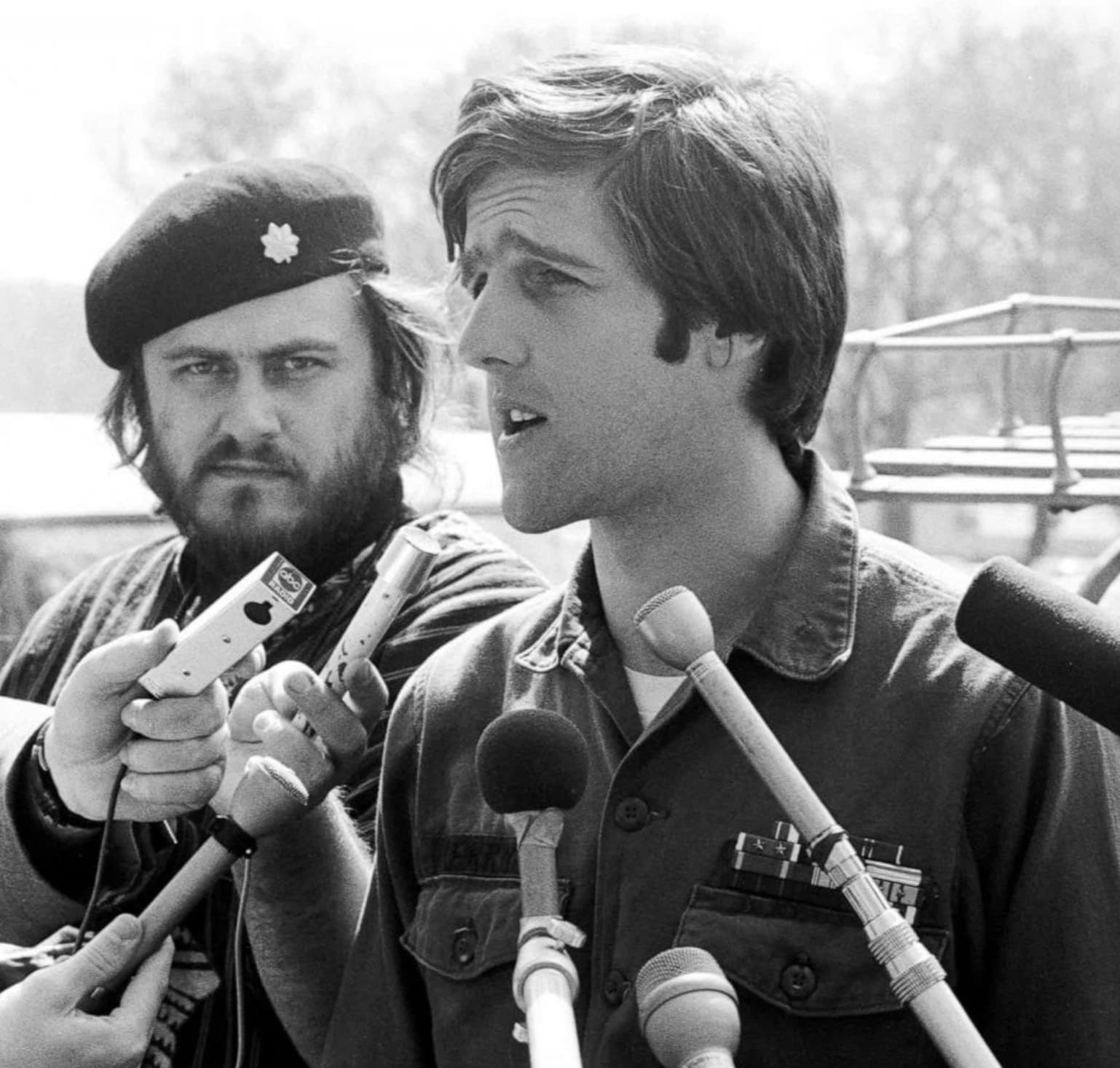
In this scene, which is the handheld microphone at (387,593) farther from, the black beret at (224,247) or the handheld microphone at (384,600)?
the black beret at (224,247)

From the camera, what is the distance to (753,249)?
Result: 176cm

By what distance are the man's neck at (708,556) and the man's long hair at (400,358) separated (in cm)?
110

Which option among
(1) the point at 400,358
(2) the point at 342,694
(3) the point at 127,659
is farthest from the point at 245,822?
(1) the point at 400,358

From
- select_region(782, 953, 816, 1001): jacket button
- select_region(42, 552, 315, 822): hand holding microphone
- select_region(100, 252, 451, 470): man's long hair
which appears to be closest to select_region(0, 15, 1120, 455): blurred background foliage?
select_region(100, 252, 451, 470): man's long hair

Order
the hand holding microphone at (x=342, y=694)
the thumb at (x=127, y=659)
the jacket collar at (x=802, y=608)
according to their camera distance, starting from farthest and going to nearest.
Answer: the thumb at (x=127, y=659)
the hand holding microphone at (x=342, y=694)
the jacket collar at (x=802, y=608)

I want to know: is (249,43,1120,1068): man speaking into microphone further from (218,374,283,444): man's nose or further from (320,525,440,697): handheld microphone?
(218,374,283,444): man's nose

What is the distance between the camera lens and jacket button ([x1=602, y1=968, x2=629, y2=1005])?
157 cm

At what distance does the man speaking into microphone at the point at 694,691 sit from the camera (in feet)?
4.96

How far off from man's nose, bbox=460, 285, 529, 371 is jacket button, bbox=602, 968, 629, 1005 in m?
0.54

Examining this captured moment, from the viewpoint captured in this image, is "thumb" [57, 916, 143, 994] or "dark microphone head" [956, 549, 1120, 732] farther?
"thumb" [57, 916, 143, 994]

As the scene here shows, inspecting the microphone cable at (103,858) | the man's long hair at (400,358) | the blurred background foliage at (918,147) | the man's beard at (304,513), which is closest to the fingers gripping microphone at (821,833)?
the microphone cable at (103,858)

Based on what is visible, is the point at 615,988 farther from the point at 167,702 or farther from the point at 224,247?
the point at 224,247

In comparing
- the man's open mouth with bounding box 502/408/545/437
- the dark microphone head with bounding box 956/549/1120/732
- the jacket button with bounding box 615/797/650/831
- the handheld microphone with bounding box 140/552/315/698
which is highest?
the dark microphone head with bounding box 956/549/1120/732

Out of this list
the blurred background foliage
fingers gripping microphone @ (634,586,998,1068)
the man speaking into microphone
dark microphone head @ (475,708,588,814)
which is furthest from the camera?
the blurred background foliage
